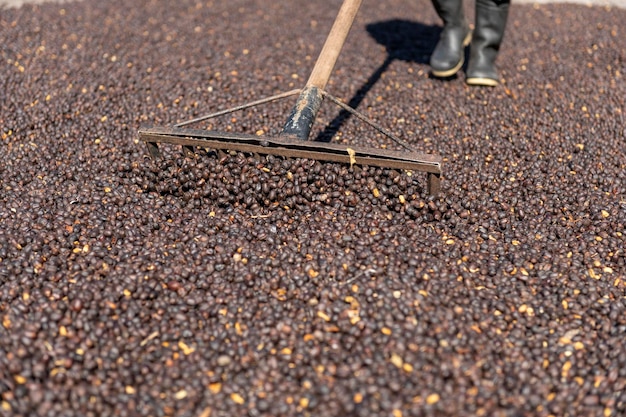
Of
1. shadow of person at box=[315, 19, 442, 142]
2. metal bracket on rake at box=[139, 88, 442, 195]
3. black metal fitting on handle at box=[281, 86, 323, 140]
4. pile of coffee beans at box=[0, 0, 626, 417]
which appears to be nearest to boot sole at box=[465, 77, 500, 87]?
pile of coffee beans at box=[0, 0, 626, 417]

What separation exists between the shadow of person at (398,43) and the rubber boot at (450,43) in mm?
412

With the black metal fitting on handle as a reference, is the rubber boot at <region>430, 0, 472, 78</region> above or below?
below

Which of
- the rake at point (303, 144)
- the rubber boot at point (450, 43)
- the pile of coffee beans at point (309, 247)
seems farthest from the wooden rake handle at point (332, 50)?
the rubber boot at point (450, 43)

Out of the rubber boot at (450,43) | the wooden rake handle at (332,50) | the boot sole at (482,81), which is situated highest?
the wooden rake handle at (332,50)

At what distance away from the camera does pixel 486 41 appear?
5000 mm

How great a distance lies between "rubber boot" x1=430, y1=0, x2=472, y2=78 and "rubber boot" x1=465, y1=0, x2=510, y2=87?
142 mm

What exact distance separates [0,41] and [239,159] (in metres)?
4.03

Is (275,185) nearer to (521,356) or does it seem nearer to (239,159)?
(239,159)

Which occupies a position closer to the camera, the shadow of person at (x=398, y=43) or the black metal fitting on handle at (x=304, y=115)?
the black metal fitting on handle at (x=304, y=115)

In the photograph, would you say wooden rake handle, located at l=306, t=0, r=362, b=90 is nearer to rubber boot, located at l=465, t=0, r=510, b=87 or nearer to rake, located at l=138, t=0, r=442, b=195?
rake, located at l=138, t=0, r=442, b=195

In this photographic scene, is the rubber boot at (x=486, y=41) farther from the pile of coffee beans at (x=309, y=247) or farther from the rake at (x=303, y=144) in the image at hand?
the rake at (x=303, y=144)

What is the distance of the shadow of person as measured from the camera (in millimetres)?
4941

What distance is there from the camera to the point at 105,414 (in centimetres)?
241

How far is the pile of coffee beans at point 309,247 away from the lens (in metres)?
2.52
